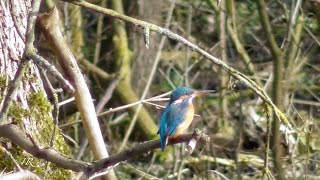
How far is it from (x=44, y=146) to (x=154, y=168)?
11.3 ft

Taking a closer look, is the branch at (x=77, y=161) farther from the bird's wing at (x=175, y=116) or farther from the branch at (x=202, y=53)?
the branch at (x=202, y=53)

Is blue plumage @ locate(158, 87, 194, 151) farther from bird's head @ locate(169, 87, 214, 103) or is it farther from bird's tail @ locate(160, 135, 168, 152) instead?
bird's tail @ locate(160, 135, 168, 152)

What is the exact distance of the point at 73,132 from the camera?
23.1 feet

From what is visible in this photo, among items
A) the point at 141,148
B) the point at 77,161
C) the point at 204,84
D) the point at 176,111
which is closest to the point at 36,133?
the point at 77,161

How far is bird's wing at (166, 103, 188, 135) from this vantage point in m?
3.24

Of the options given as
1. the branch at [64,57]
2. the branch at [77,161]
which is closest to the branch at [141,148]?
the branch at [77,161]

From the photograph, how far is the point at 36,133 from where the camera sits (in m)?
3.51

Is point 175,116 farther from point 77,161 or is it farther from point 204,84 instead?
point 204,84

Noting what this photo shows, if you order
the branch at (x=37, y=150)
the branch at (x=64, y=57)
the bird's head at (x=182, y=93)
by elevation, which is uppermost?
the branch at (x=64, y=57)

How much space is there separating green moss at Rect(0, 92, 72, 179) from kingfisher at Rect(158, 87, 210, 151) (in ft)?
1.75

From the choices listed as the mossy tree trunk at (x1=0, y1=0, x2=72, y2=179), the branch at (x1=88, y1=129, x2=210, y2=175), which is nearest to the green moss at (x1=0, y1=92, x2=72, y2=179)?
the mossy tree trunk at (x1=0, y1=0, x2=72, y2=179)

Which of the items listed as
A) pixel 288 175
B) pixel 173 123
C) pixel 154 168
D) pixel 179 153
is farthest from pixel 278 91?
pixel 173 123

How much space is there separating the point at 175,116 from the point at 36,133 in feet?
2.08

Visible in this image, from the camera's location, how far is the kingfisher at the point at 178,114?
→ 3.25m
